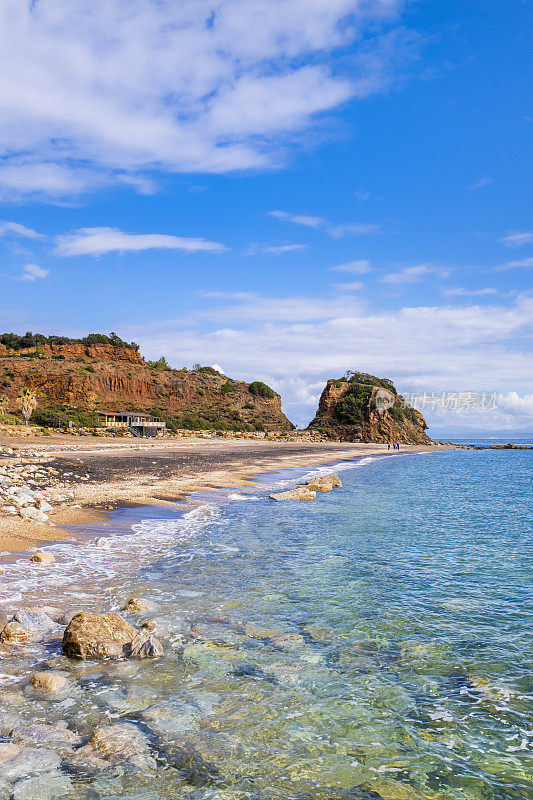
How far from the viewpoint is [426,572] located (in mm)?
10961

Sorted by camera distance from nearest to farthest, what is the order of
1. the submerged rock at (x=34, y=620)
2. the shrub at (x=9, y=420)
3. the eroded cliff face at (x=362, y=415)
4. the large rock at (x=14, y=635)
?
the large rock at (x=14, y=635) → the submerged rock at (x=34, y=620) → the shrub at (x=9, y=420) → the eroded cliff face at (x=362, y=415)

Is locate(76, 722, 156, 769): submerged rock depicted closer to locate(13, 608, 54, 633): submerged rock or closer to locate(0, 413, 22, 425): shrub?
locate(13, 608, 54, 633): submerged rock

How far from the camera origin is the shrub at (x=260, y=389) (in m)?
108

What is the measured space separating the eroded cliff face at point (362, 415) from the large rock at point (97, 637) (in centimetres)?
10714

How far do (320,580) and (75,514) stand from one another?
874 centimetres

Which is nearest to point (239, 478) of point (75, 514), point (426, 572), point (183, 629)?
point (75, 514)

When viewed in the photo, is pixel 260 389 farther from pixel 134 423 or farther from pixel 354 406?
pixel 134 423

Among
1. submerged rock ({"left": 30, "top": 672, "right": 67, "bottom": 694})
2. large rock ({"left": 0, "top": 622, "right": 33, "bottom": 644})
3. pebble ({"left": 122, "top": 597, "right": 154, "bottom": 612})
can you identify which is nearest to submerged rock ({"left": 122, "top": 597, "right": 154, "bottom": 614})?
pebble ({"left": 122, "top": 597, "right": 154, "bottom": 612})

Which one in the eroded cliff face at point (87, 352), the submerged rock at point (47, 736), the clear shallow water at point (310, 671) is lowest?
the clear shallow water at point (310, 671)

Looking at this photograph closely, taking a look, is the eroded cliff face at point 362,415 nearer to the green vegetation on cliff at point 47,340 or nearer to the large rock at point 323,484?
the green vegetation on cliff at point 47,340

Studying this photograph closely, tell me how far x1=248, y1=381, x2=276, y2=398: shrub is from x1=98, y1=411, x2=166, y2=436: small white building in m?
33.3

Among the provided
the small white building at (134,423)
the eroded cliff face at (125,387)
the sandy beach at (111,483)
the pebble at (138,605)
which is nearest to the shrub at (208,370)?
the eroded cliff face at (125,387)

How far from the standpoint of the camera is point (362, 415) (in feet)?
369

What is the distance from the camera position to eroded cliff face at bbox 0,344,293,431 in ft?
264
